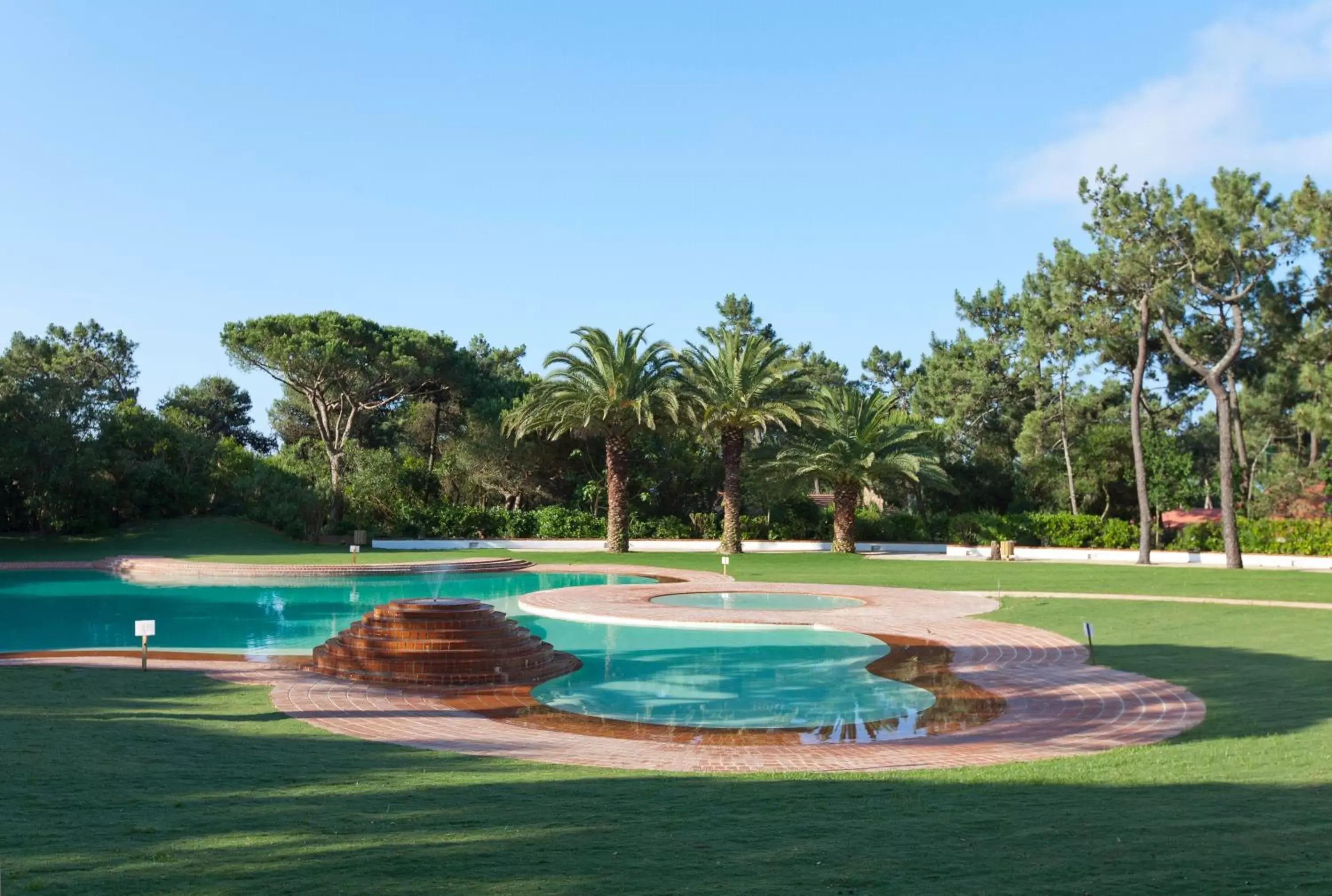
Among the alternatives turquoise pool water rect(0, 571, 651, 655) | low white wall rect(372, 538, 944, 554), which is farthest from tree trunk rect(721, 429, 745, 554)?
turquoise pool water rect(0, 571, 651, 655)

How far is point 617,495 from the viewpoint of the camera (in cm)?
3803

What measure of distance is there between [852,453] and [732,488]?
463 cm

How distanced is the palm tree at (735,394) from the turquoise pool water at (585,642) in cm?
923

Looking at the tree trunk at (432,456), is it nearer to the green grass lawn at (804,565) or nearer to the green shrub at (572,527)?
the green shrub at (572,527)

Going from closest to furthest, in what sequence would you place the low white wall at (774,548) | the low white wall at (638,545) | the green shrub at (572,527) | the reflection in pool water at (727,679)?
the reflection in pool water at (727,679) → the low white wall at (774,548) → the low white wall at (638,545) → the green shrub at (572,527)

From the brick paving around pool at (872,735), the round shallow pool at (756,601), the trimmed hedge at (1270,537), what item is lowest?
the brick paving around pool at (872,735)

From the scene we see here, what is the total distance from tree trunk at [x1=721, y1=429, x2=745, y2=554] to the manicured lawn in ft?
90.4

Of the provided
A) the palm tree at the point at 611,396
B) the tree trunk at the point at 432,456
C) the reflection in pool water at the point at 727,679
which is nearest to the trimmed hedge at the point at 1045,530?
the palm tree at the point at 611,396

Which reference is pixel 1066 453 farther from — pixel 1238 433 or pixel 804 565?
pixel 804 565

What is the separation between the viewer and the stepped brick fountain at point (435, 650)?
13008 mm

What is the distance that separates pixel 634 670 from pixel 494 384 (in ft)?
111

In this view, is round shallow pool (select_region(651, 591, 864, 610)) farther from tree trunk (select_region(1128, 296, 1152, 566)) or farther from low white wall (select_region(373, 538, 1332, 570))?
tree trunk (select_region(1128, 296, 1152, 566))

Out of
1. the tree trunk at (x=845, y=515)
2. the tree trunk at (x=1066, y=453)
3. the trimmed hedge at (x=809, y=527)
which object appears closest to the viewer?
the tree trunk at (x=845, y=515)

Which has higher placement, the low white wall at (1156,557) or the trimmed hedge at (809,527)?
the trimmed hedge at (809,527)
